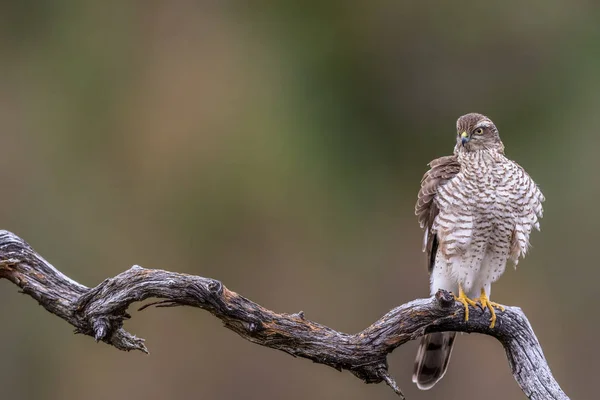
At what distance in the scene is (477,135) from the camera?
514cm

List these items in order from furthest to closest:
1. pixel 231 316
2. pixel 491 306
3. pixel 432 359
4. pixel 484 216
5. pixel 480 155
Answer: pixel 432 359 → pixel 480 155 → pixel 484 216 → pixel 491 306 → pixel 231 316

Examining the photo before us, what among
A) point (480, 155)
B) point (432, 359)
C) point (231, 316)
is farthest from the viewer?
point (432, 359)

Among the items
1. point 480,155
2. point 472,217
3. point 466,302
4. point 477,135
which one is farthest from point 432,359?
point 477,135

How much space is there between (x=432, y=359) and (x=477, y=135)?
1317 millimetres

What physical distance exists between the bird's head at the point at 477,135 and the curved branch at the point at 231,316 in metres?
1.16

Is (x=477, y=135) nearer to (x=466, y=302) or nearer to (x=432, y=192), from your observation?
(x=432, y=192)

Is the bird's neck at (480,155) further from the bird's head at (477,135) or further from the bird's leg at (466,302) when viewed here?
the bird's leg at (466,302)

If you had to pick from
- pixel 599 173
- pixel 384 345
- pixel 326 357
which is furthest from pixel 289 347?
pixel 599 173

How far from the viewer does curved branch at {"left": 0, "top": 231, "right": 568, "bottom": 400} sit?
4035 millimetres

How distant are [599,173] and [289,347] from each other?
7.68m

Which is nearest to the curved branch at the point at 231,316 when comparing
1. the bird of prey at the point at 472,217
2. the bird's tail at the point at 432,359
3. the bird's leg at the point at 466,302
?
the bird's leg at the point at 466,302

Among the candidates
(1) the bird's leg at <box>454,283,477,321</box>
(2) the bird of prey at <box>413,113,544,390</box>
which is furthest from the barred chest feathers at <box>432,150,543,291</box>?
(1) the bird's leg at <box>454,283,477,321</box>

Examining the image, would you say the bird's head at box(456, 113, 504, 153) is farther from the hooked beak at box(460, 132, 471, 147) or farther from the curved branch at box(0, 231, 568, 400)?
the curved branch at box(0, 231, 568, 400)

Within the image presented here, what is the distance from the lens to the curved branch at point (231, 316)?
404cm
